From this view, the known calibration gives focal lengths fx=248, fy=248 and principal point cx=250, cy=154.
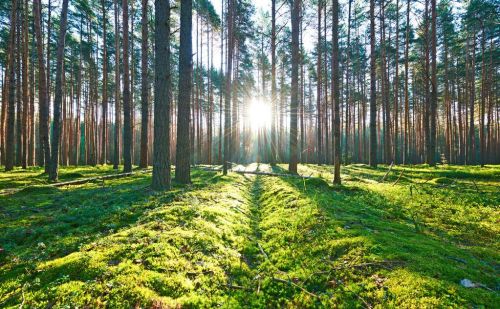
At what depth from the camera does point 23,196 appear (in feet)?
28.3

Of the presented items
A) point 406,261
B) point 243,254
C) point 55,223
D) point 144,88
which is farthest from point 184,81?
point 406,261

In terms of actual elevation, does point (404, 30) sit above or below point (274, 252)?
above

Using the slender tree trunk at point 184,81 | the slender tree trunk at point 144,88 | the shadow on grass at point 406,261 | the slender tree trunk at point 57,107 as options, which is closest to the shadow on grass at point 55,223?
the slender tree trunk at point 184,81

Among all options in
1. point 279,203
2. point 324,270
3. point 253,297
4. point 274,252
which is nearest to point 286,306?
point 253,297

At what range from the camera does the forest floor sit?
3.29 m

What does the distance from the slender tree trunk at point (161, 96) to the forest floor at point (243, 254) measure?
5.90ft

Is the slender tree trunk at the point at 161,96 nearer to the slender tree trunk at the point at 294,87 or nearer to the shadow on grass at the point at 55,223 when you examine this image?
the shadow on grass at the point at 55,223

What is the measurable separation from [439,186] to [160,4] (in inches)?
543

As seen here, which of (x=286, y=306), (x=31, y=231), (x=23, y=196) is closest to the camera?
(x=286, y=306)

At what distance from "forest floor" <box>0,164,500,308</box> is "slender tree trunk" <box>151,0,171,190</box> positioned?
1.80m

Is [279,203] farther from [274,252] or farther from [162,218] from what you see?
[162,218]

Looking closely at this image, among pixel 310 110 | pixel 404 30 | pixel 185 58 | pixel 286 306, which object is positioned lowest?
pixel 286 306

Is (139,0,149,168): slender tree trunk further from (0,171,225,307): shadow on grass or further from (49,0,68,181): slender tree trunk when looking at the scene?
(0,171,225,307): shadow on grass

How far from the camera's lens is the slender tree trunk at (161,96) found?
9.20 meters
